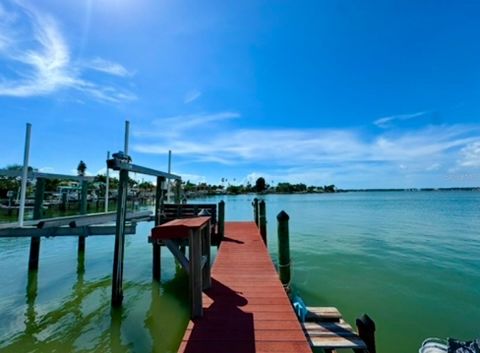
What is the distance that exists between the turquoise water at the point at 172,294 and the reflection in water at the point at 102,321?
0.9 inches

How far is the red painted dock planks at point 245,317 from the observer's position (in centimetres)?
303

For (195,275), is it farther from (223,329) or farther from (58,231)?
(58,231)

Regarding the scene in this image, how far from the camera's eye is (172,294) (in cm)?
782

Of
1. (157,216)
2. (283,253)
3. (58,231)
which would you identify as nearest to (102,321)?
(58,231)

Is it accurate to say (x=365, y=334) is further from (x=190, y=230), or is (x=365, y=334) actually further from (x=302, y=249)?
(x=302, y=249)

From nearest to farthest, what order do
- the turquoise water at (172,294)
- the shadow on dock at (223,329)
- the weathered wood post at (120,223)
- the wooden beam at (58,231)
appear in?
the shadow on dock at (223,329), the turquoise water at (172,294), the weathered wood post at (120,223), the wooden beam at (58,231)

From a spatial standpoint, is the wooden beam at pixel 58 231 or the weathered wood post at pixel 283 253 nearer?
the weathered wood post at pixel 283 253

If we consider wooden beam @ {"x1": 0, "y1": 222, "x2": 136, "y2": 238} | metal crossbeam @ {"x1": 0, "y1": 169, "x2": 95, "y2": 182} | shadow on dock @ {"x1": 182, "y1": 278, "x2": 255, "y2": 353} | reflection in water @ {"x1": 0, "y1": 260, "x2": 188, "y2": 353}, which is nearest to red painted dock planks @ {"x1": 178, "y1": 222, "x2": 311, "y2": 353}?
shadow on dock @ {"x1": 182, "y1": 278, "x2": 255, "y2": 353}

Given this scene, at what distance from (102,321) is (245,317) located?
419 centimetres

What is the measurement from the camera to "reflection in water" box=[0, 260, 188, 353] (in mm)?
5105

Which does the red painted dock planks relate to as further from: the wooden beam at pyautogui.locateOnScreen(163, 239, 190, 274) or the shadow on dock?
the wooden beam at pyautogui.locateOnScreen(163, 239, 190, 274)

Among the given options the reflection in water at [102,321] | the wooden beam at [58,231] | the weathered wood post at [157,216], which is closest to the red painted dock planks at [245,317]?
the reflection in water at [102,321]

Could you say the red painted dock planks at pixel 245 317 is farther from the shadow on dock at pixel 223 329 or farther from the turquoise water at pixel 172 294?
the turquoise water at pixel 172 294

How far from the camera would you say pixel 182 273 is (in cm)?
979
